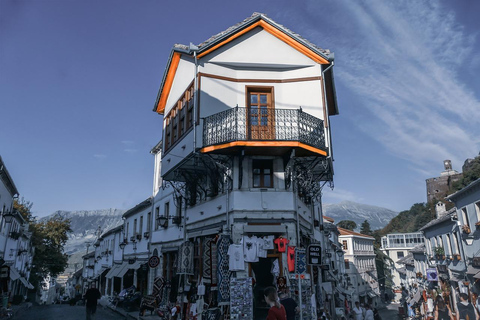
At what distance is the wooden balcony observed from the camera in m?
12.3

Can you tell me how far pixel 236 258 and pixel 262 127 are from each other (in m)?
4.84

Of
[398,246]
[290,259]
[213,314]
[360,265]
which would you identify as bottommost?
[213,314]

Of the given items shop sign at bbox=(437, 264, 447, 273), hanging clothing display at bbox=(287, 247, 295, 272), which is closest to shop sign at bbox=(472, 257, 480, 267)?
shop sign at bbox=(437, 264, 447, 273)

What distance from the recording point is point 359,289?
60469 mm

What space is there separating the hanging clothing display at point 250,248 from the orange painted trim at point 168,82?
921 cm

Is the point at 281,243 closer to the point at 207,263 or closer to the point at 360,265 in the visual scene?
the point at 207,263

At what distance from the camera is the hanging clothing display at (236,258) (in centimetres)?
1184

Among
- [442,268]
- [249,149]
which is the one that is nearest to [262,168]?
[249,149]

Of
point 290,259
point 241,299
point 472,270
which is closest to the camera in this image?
point 241,299

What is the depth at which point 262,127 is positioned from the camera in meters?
13.2

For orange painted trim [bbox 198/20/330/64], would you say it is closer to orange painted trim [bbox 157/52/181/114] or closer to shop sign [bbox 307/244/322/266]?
orange painted trim [bbox 157/52/181/114]

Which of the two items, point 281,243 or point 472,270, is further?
point 472,270

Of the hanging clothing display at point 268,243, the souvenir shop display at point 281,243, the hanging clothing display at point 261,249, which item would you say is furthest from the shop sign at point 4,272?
the souvenir shop display at point 281,243

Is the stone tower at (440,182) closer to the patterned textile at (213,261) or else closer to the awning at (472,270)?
the awning at (472,270)
